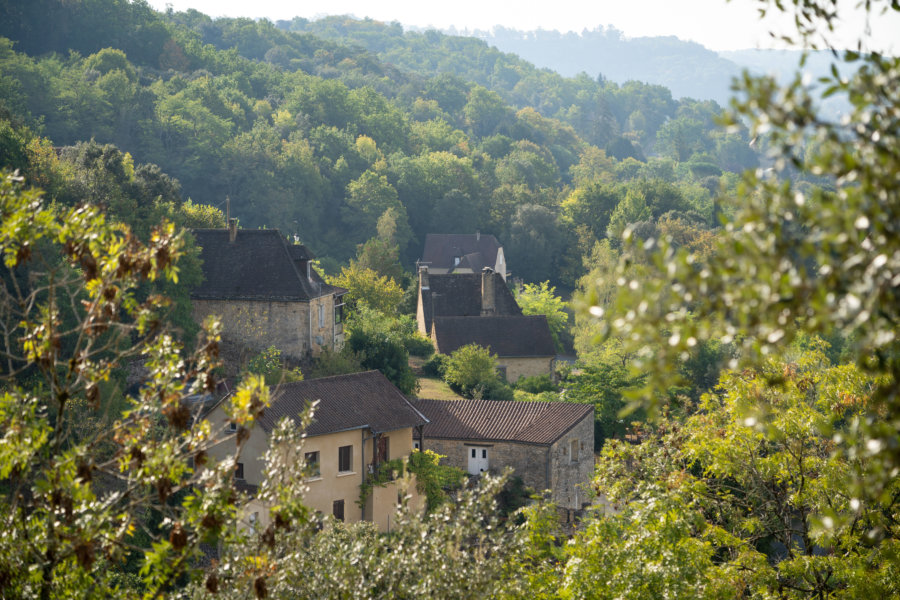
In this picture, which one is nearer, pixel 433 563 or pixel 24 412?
pixel 24 412

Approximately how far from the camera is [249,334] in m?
41.5

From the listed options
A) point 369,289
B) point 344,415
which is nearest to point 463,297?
point 369,289

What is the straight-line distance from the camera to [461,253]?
8550 cm

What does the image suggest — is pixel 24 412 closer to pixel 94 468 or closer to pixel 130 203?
pixel 94 468

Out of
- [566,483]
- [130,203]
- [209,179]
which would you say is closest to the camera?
[566,483]

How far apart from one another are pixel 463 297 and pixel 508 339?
876cm

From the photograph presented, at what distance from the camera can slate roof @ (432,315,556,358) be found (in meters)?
53.4

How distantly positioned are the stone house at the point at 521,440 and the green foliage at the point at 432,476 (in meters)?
1.45

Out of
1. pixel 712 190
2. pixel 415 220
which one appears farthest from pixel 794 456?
pixel 712 190

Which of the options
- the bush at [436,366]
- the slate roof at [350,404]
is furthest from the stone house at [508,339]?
the slate roof at [350,404]

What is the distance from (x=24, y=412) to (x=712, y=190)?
501ft

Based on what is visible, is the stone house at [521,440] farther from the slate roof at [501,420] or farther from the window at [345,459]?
the window at [345,459]

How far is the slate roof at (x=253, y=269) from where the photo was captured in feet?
137

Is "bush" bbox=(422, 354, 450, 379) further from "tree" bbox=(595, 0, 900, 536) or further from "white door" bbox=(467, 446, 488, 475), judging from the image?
"tree" bbox=(595, 0, 900, 536)
